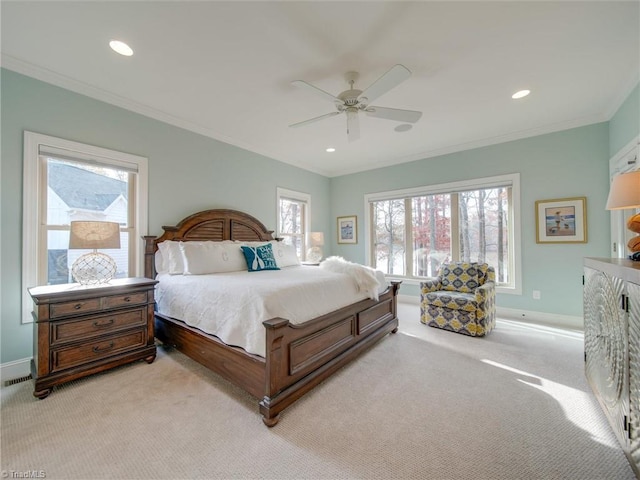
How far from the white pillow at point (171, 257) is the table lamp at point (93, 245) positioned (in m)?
0.54

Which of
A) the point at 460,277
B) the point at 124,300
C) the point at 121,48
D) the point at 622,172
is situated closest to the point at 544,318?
the point at 460,277

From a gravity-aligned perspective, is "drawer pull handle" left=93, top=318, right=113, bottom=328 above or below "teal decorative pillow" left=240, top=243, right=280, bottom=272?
below

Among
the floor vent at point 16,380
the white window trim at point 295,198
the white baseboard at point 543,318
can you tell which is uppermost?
the white window trim at point 295,198

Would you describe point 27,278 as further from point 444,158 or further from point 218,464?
point 444,158

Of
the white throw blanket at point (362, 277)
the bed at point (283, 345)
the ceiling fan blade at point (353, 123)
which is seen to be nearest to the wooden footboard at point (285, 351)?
the bed at point (283, 345)

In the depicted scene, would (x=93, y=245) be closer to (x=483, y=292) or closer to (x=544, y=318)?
(x=483, y=292)

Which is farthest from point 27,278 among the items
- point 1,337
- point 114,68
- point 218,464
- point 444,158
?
point 444,158

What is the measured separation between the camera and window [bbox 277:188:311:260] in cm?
506

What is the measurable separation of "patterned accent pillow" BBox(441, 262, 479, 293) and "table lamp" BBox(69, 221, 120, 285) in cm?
401

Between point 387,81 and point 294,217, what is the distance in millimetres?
3637

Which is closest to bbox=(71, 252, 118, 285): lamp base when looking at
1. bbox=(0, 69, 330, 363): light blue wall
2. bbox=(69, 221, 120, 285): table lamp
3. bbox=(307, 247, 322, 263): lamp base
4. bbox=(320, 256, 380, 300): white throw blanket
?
bbox=(69, 221, 120, 285): table lamp

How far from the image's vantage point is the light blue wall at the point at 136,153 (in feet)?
7.50

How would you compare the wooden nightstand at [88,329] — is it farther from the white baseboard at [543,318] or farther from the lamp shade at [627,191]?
the white baseboard at [543,318]

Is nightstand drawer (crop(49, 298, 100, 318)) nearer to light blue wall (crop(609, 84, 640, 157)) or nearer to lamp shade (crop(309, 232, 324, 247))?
lamp shade (crop(309, 232, 324, 247))
